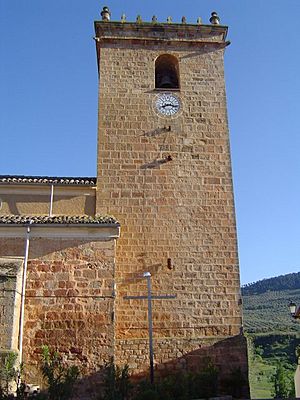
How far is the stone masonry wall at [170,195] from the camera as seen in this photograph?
1137 cm

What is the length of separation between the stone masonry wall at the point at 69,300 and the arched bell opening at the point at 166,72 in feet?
18.2

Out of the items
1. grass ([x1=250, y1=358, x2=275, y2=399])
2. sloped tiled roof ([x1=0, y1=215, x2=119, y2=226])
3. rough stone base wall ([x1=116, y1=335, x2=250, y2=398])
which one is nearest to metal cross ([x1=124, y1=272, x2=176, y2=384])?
rough stone base wall ([x1=116, y1=335, x2=250, y2=398])

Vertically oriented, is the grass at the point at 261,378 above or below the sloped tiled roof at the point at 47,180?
below

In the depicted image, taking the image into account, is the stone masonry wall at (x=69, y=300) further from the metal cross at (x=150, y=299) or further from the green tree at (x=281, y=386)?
the green tree at (x=281, y=386)

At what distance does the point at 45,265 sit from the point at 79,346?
1.87 meters

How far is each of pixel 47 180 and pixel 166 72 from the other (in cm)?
507

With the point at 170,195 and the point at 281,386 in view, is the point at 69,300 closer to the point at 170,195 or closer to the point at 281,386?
the point at 170,195

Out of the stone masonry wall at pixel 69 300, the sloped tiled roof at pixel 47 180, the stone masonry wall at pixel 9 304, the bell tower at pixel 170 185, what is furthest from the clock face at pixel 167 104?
the stone masonry wall at pixel 9 304

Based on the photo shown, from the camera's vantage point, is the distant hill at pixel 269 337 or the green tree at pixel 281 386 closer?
the green tree at pixel 281 386

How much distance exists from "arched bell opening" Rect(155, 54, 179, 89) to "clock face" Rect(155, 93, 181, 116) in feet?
1.83

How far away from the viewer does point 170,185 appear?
41.3 feet

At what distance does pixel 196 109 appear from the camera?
13531 millimetres

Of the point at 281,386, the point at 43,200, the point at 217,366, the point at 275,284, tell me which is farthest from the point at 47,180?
the point at 275,284

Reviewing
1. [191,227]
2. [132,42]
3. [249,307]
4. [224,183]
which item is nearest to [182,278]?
[191,227]
